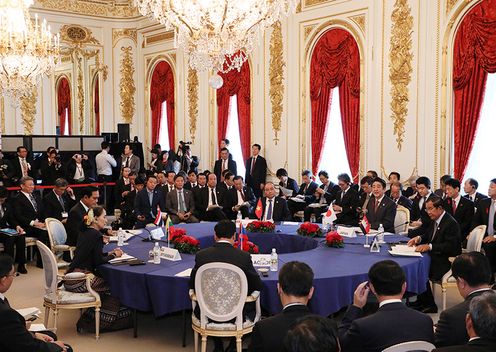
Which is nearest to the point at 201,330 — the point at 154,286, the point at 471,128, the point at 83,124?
the point at 154,286

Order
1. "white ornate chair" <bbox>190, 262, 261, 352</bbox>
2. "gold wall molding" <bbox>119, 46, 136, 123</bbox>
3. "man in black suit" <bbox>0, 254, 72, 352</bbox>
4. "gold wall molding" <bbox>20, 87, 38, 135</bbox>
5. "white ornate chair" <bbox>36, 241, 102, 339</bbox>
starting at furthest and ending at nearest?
1. "gold wall molding" <bbox>20, 87, 38, 135</bbox>
2. "gold wall molding" <bbox>119, 46, 136, 123</bbox>
3. "white ornate chair" <bbox>36, 241, 102, 339</bbox>
4. "white ornate chair" <bbox>190, 262, 261, 352</bbox>
5. "man in black suit" <bbox>0, 254, 72, 352</bbox>

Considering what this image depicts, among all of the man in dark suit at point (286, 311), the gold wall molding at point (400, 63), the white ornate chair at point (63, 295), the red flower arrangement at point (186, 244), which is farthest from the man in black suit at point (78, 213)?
the gold wall molding at point (400, 63)

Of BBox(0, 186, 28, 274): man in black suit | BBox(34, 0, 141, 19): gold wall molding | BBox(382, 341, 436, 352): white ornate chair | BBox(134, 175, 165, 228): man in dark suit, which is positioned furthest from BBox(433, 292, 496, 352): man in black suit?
BBox(34, 0, 141, 19): gold wall molding

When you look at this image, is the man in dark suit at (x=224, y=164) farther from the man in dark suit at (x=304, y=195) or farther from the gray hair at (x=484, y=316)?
the gray hair at (x=484, y=316)

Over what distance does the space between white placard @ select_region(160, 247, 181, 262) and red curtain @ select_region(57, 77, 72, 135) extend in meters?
14.6

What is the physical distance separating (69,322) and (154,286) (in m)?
1.46

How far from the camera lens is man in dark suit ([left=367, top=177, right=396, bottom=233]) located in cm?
724

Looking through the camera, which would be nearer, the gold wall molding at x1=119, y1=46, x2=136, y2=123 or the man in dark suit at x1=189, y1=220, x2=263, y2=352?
the man in dark suit at x1=189, y1=220, x2=263, y2=352

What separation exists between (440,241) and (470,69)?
11.9 ft

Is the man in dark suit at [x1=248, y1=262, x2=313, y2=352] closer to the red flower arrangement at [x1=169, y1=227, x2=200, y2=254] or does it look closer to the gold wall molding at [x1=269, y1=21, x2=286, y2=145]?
the red flower arrangement at [x1=169, y1=227, x2=200, y2=254]

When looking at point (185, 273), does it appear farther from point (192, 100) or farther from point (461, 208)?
point (192, 100)

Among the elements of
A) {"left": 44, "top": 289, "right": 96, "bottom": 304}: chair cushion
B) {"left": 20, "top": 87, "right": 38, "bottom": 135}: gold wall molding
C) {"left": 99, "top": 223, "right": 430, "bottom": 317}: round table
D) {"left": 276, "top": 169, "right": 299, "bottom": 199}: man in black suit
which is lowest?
{"left": 44, "top": 289, "right": 96, "bottom": 304}: chair cushion

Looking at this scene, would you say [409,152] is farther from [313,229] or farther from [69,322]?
[69,322]

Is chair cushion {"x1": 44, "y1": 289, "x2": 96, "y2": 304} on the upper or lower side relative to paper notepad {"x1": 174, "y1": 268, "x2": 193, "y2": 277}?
lower
